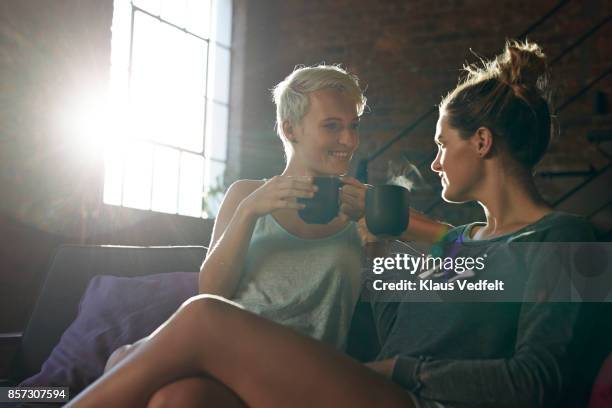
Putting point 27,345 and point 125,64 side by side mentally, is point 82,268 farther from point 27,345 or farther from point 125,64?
point 125,64

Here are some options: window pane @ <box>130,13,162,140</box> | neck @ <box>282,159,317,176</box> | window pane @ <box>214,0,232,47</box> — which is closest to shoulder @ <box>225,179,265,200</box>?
neck @ <box>282,159,317,176</box>

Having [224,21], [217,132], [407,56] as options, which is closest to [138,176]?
[217,132]

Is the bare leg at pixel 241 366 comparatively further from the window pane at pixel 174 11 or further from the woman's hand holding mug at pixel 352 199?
the window pane at pixel 174 11

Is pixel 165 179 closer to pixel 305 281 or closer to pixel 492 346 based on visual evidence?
pixel 305 281

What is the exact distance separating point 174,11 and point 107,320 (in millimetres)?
3555

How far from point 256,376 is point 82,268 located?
127cm

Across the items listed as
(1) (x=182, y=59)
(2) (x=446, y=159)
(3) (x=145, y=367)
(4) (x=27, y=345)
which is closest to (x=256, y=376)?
(3) (x=145, y=367)

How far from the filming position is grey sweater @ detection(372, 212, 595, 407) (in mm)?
1162

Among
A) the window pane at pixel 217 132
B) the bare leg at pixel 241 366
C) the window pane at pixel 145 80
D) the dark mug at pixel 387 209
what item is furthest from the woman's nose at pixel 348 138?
the window pane at pixel 217 132

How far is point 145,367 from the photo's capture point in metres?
1.32

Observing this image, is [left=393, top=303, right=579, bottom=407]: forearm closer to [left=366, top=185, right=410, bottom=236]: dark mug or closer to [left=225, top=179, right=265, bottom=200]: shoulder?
[left=366, top=185, right=410, bottom=236]: dark mug

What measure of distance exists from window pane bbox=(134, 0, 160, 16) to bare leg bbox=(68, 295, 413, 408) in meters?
4.01

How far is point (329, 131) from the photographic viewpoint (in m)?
1.88

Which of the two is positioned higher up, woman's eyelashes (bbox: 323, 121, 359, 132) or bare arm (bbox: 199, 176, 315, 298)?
woman's eyelashes (bbox: 323, 121, 359, 132)
